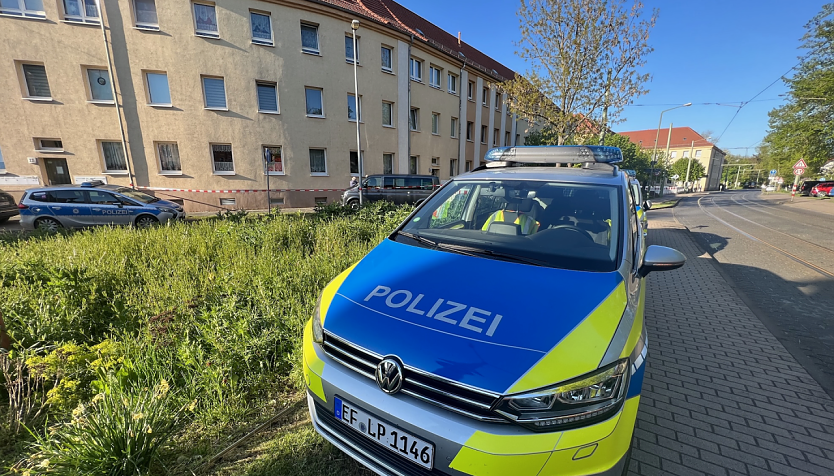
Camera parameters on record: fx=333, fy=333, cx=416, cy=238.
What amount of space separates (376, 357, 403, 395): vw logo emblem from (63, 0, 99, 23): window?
20185 millimetres

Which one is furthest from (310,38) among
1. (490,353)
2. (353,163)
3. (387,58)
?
(490,353)

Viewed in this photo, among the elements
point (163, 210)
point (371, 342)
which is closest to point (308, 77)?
point (163, 210)

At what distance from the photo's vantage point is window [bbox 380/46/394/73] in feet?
61.9

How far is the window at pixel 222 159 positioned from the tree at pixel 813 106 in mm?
40197

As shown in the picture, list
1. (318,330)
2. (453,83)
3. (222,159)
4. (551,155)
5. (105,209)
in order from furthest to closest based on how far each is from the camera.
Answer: (453,83)
(222,159)
(105,209)
(551,155)
(318,330)

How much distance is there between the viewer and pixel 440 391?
1.43 m

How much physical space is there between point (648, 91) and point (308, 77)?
47.9 feet

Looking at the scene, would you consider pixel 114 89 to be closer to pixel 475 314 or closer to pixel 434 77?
pixel 434 77

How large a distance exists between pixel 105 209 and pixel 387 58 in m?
15.2

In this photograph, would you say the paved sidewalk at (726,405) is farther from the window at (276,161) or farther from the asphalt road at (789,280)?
the window at (276,161)

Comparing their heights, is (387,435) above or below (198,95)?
below

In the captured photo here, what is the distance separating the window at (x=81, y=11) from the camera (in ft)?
44.3

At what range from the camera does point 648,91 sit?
11.6 m

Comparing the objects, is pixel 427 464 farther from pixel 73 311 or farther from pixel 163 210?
pixel 163 210
